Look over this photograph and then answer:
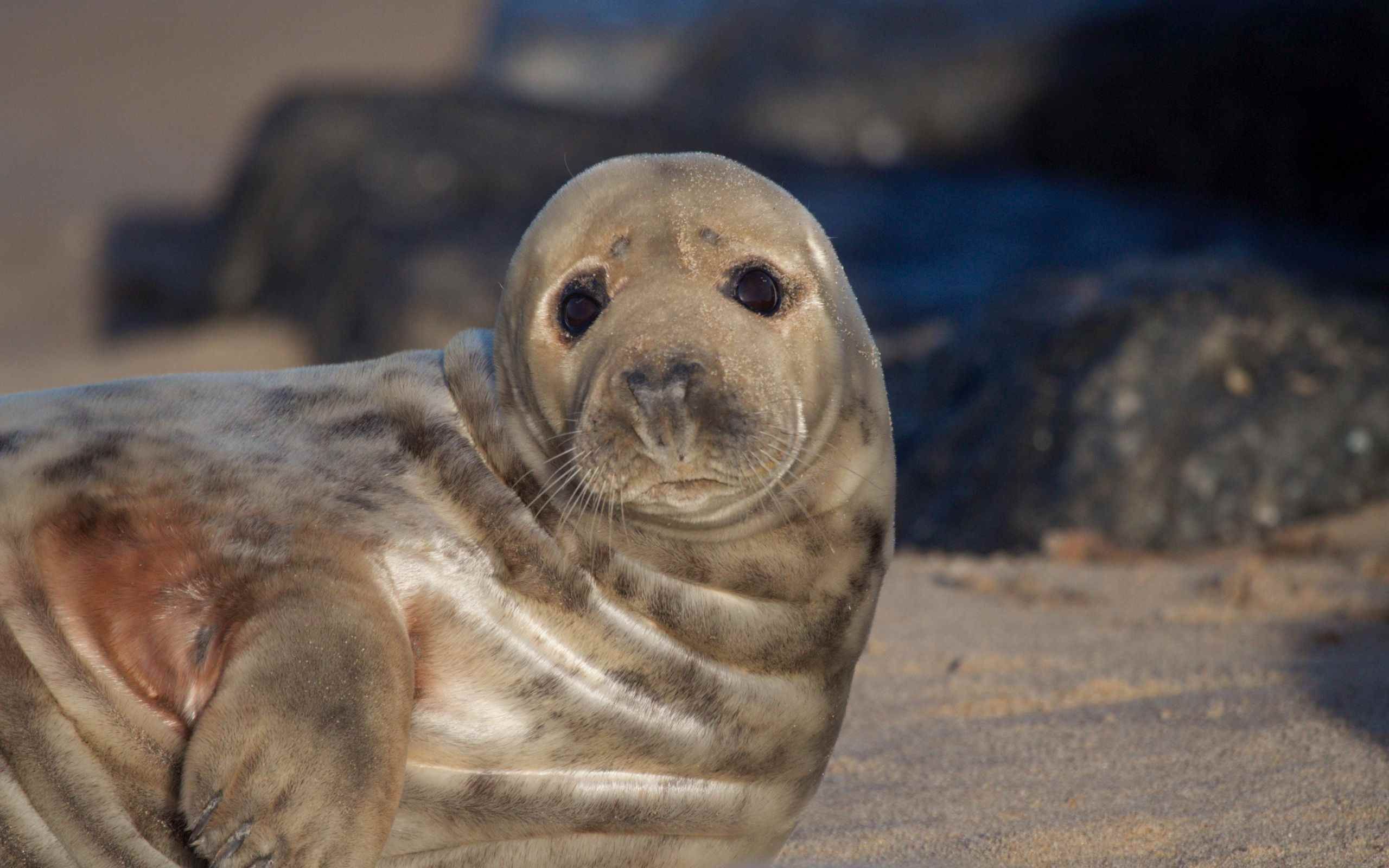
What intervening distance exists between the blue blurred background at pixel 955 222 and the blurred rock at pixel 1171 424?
12mm

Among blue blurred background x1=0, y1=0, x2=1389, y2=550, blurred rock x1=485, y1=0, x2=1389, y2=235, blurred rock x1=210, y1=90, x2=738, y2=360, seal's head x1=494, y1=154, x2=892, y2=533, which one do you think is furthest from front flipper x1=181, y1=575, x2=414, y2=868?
blurred rock x1=485, y1=0, x2=1389, y2=235

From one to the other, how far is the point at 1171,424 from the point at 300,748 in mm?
4515

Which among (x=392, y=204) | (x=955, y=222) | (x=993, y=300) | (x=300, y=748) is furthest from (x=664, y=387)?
(x=955, y=222)

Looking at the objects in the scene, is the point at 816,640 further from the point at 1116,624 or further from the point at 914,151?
the point at 914,151

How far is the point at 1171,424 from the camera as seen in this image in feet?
20.1

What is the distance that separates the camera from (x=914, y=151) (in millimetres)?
12812

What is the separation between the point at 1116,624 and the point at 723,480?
234cm

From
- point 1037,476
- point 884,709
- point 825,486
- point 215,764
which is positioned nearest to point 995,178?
point 1037,476

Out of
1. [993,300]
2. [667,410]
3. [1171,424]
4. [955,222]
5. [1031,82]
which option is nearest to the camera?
[667,410]

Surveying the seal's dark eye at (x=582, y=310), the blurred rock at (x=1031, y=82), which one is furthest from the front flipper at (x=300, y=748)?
the blurred rock at (x=1031, y=82)

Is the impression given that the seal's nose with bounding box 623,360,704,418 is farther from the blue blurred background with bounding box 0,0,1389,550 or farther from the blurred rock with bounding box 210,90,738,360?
the blurred rock with bounding box 210,90,738,360

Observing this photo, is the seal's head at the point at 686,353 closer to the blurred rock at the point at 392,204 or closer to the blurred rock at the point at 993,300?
the blurred rock at the point at 993,300

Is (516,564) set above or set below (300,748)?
below

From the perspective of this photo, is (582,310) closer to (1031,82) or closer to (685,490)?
(685,490)
